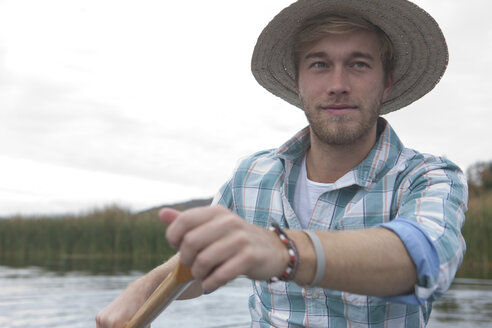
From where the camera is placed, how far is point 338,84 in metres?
2.00

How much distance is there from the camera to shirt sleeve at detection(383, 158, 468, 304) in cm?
120

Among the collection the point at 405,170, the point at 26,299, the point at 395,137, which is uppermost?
the point at 395,137

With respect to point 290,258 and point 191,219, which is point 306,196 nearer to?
point 290,258

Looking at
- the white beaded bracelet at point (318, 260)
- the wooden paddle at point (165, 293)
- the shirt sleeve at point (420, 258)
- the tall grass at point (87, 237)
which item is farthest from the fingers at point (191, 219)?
the tall grass at point (87, 237)

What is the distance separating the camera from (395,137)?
6.88 feet

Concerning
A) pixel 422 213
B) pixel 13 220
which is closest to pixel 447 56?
pixel 422 213

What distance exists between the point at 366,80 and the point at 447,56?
457 mm

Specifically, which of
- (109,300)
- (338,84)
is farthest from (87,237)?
(338,84)

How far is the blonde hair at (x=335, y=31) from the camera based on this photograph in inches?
81.7

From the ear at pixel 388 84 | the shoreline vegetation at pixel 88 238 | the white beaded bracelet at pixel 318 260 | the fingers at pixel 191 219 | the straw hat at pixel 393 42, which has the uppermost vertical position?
the straw hat at pixel 393 42

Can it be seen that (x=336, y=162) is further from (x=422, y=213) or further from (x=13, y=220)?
(x=13, y=220)

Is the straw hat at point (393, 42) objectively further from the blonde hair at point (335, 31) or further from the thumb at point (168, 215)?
the thumb at point (168, 215)

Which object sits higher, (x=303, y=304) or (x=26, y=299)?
(x=303, y=304)

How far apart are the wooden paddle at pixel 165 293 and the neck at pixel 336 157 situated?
1.07 m
